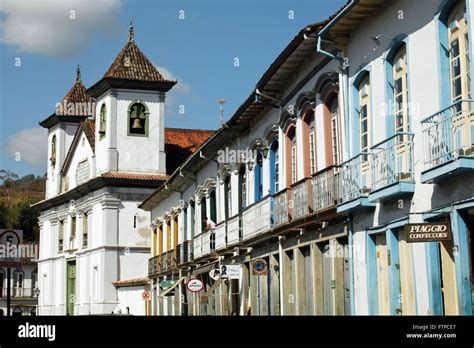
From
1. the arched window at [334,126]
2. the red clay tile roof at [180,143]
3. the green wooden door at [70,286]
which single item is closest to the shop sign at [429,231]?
the arched window at [334,126]

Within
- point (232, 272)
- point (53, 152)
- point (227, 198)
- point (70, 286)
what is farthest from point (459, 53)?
point (53, 152)

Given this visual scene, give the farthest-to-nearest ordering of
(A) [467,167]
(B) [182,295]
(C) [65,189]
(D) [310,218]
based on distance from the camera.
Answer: (C) [65,189], (B) [182,295], (D) [310,218], (A) [467,167]

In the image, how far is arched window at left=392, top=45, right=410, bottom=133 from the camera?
48.6 ft

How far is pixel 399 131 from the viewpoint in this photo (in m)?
15.0

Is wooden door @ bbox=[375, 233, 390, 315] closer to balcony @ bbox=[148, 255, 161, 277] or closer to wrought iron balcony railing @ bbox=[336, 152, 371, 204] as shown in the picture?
wrought iron balcony railing @ bbox=[336, 152, 371, 204]

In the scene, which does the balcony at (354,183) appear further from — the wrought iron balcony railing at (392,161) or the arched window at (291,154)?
the arched window at (291,154)

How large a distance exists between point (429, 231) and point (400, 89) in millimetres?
3331

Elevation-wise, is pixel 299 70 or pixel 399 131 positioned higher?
pixel 299 70

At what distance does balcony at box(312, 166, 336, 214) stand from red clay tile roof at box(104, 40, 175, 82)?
111ft

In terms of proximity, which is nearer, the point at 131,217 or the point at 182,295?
the point at 182,295

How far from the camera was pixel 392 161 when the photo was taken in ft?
48.3
